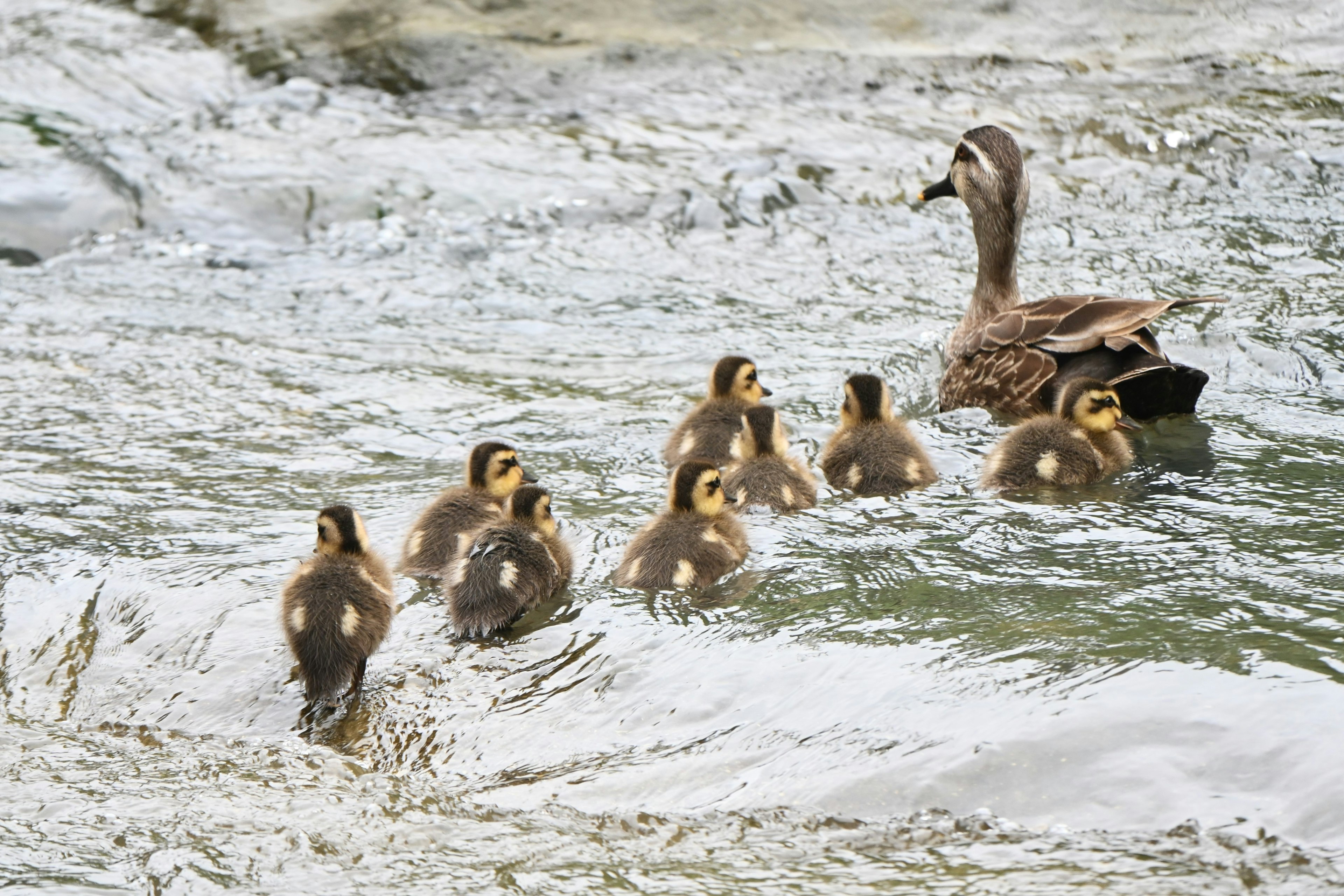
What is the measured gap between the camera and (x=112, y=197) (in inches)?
433

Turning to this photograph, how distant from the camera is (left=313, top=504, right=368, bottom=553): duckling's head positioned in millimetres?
5090

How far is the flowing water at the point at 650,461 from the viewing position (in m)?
3.83

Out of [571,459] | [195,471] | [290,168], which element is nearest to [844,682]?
[571,459]

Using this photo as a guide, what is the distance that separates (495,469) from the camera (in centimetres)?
615

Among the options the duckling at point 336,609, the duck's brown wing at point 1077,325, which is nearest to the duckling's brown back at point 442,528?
the duckling at point 336,609

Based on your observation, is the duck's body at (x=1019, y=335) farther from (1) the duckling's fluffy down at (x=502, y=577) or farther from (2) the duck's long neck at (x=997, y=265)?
(1) the duckling's fluffy down at (x=502, y=577)

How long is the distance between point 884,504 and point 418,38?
8.57 metres

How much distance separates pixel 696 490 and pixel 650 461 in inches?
56.6

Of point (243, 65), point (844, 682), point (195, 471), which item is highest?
point (243, 65)

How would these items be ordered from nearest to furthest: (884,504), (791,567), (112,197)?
(791,567)
(884,504)
(112,197)

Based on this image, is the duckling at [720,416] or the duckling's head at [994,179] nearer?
the duckling at [720,416]

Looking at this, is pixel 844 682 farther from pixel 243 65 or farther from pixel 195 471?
pixel 243 65

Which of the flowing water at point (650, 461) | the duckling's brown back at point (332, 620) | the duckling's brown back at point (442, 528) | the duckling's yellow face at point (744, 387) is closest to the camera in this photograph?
the flowing water at point (650, 461)

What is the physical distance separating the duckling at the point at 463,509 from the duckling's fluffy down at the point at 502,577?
0.28m
